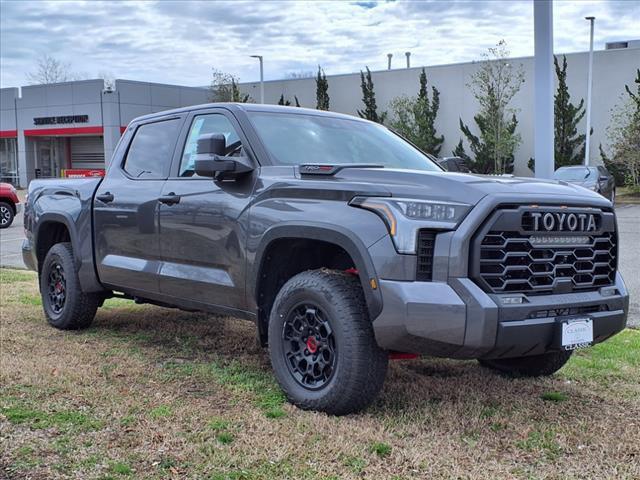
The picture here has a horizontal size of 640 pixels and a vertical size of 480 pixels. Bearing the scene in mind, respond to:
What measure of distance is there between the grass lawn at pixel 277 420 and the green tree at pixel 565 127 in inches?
1155

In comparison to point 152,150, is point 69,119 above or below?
above

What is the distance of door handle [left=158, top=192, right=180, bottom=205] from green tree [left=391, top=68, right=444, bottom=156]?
32173mm

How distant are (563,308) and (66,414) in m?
2.88

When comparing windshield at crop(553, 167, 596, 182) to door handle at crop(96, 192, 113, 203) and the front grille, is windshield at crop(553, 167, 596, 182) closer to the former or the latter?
door handle at crop(96, 192, 113, 203)

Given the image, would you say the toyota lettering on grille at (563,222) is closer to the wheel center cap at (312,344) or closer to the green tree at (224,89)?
the wheel center cap at (312,344)

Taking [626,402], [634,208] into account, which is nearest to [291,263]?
[626,402]

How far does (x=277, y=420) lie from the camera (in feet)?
13.4

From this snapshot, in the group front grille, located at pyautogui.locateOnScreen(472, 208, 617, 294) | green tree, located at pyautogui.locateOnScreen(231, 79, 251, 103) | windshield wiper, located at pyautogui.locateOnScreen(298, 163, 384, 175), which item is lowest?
front grille, located at pyautogui.locateOnScreen(472, 208, 617, 294)

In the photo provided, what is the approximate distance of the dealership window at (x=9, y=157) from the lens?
48.2 m

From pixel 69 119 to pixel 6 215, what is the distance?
2740 centimetres

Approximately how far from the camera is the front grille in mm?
3762

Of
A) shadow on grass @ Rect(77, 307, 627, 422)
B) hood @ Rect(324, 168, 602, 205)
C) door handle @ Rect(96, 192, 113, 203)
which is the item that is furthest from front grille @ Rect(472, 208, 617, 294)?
door handle @ Rect(96, 192, 113, 203)

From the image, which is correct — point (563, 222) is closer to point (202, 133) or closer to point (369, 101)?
point (202, 133)

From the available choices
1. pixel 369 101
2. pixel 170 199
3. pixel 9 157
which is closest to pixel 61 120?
pixel 9 157
